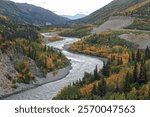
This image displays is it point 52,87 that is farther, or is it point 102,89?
point 52,87

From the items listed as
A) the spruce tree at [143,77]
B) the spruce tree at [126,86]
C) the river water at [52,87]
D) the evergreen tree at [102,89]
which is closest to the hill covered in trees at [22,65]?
the river water at [52,87]

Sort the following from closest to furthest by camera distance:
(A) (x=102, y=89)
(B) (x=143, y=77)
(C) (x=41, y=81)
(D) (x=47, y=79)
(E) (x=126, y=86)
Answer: (E) (x=126, y=86) → (A) (x=102, y=89) → (B) (x=143, y=77) → (C) (x=41, y=81) → (D) (x=47, y=79)

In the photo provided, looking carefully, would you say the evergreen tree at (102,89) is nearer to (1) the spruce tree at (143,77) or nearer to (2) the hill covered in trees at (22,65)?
(1) the spruce tree at (143,77)

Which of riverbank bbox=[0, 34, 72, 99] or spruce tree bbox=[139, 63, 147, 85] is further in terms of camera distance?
riverbank bbox=[0, 34, 72, 99]

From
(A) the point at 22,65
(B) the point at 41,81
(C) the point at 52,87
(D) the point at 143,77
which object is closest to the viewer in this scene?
(D) the point at 143,77

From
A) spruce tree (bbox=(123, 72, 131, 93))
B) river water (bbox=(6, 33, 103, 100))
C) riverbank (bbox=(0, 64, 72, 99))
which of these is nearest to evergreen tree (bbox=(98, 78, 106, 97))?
spruce tree (bbox=(123, 72, 131, 93))

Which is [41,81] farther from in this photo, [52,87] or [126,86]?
[126,86]

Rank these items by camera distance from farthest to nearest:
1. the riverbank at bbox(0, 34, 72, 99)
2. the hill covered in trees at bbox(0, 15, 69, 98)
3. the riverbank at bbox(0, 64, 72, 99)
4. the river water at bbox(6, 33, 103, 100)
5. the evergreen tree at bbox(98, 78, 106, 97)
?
the hill covered in trees at bbox(0, 15, 69, 98), the riverbank at bbox(0, 64, 72, 99), the riverbank at bbox(0, 34, 72, 99), the river water at bbox(6, 33, 103, 100), the evergreen tree at bbox(98, 78, 106, 97)

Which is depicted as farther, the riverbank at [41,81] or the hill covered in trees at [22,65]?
the hill covered in trees at [22,65]

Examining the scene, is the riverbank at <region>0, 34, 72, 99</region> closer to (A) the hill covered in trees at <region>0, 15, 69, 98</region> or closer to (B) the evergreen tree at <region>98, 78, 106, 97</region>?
(A) the hill covered in trees at <region>0, 15, 69, 98</region>

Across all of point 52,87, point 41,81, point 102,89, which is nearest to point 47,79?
point 41,81

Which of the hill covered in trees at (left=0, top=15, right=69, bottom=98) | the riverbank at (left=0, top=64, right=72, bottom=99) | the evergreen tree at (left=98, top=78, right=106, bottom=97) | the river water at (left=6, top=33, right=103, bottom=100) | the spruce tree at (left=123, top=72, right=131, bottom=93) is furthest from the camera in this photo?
the hill covered in trees at (left=0, top=15, right=69, bottom=98)
